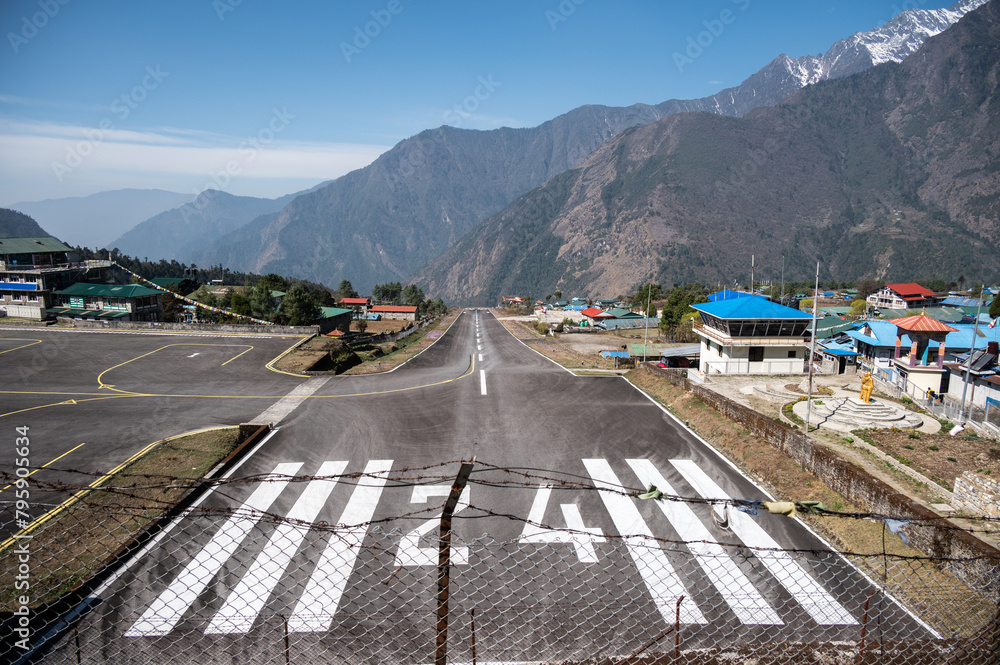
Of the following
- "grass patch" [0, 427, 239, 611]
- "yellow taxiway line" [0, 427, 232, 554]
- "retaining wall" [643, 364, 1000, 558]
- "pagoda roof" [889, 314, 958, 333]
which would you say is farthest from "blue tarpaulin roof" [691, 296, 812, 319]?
"grass patch" [0, 427, 239, 611]

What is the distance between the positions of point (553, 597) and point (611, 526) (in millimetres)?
3578

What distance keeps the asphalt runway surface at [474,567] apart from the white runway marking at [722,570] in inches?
1.9

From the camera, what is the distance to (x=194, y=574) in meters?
11.4

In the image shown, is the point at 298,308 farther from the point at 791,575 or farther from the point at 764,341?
Answer: the point at 791,575

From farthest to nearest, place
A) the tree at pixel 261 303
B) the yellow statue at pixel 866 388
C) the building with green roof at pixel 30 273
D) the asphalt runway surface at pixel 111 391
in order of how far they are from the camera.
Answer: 1. the tree at pixel 261 303
2. the building with green roof at pixel 30 273
3. the yellow statue at pixel 866 388
4. the asphalt runway surface at pixel 111 391

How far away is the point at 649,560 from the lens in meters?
12.8

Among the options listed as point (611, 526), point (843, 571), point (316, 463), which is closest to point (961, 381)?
point (843, 571)

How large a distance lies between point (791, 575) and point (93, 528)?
1792cm

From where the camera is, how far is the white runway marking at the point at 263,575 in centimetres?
998

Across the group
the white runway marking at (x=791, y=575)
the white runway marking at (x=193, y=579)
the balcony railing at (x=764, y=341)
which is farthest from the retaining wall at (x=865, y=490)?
the balcony railing at (x=764, y=341)

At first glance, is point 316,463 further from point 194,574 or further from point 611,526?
point 611,526

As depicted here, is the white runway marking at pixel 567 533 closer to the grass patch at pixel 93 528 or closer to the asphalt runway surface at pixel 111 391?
the grass patch at pixel 93 528

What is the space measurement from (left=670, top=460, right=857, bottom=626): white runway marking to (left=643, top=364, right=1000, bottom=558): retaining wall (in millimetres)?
2513

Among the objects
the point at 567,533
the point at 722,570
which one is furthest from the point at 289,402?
the point at 722,570
